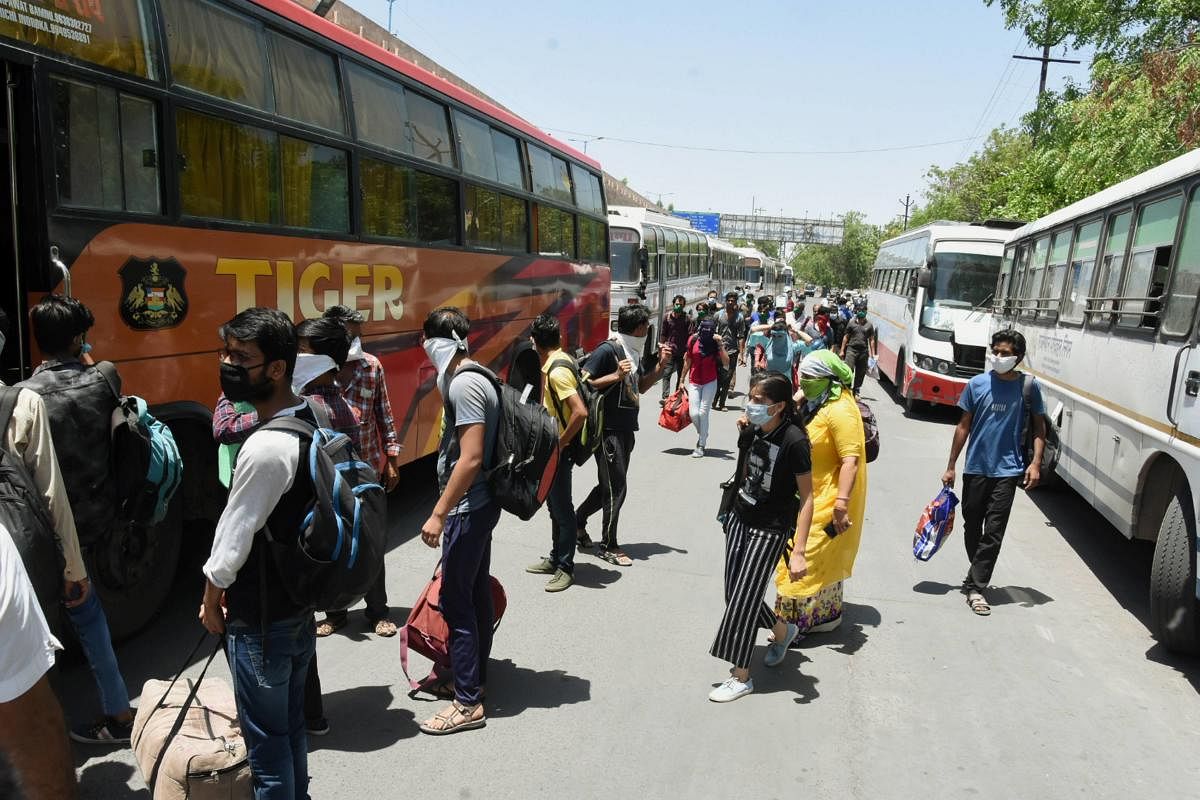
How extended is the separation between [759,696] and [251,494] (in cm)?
291

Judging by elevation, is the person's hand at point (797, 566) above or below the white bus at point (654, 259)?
below

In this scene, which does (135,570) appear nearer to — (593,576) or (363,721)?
(363,721)

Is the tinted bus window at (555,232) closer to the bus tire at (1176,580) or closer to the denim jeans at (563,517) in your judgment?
the denim jeans at (563,517)

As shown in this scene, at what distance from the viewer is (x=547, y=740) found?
404 centimetres

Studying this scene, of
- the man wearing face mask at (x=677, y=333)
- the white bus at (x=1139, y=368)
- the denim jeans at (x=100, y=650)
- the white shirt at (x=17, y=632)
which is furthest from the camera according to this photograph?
the man wearing face mask at (x=677, y=333)

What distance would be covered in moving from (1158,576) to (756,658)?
241cm

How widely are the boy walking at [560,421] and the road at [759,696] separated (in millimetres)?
179

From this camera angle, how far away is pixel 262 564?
2.75 m

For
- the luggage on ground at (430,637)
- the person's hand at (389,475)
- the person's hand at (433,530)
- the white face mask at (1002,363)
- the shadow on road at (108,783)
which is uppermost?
the white face mask at (1002,363)

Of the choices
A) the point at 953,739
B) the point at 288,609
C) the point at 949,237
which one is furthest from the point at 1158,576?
the point at 949,237

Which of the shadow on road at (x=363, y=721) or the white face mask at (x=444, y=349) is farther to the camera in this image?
the white face mask at (x=444, y=349)

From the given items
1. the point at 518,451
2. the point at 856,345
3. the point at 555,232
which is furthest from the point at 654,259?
the point at 518,451

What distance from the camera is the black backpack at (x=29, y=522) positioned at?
2693mm

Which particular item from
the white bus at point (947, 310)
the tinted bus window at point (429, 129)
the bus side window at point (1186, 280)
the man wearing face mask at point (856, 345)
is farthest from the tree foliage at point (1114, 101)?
the tinted bus window at point (429, 129)
